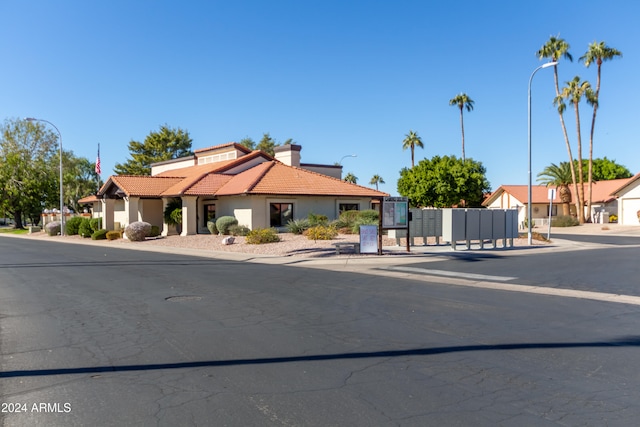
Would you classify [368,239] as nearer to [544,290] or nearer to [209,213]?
[544,290]

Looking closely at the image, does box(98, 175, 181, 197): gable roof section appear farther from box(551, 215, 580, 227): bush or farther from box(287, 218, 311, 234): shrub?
box(551, 215, 580, 227): bush

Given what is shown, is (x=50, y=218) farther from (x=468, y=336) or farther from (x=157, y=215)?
(x=468, y=336)

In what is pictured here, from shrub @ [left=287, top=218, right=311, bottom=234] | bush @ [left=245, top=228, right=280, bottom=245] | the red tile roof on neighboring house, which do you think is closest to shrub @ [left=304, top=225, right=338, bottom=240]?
bush @ [left=245, top=228, right=280, bottom=245]

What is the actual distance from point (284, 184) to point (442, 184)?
24623mm

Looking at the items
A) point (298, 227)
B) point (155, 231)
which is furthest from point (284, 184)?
point (155, 231)

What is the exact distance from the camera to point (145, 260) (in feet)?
70.4

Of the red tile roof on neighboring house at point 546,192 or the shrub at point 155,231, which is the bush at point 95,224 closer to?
the shrub at point 155,231

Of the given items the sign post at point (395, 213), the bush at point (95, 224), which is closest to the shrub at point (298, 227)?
the sign post at point (395, 213)

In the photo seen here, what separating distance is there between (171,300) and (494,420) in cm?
798

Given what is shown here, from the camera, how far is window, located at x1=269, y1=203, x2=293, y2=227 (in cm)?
3522

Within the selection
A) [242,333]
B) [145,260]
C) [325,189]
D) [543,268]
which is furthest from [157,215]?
[242,333]

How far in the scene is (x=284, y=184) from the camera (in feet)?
120

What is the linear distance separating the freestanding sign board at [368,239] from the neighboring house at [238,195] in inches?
422

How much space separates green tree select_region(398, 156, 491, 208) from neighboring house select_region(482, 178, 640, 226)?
995 centimetres
